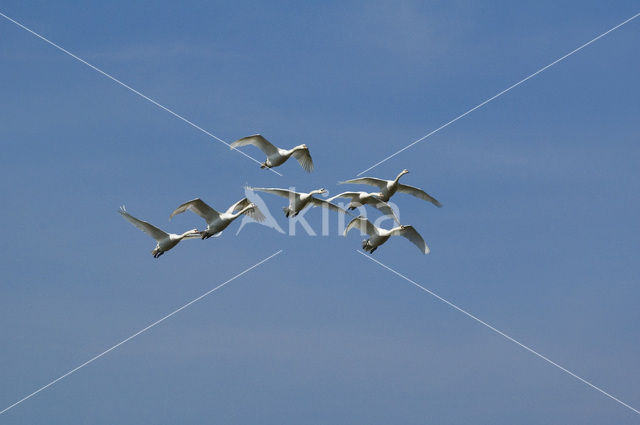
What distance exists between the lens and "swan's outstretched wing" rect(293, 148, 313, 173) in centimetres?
8550

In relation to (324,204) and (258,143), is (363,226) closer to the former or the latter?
(324,204)

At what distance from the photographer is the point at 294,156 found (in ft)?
282


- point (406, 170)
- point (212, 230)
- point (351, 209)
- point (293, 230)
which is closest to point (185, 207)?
point (212, 230)

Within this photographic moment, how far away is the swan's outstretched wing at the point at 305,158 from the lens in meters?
85.5

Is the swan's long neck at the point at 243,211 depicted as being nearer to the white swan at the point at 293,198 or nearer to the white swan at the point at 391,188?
the white swan at the point at 293,198

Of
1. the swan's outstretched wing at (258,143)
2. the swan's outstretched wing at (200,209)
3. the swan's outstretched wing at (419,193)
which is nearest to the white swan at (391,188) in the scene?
the swan's outstretched wing at (419,193)

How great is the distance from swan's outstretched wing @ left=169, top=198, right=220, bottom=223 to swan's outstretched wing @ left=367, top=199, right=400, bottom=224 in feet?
42.2

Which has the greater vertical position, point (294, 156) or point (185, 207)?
point (294, 156)

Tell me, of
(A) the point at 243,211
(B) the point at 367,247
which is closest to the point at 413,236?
(B) the point at 367,247

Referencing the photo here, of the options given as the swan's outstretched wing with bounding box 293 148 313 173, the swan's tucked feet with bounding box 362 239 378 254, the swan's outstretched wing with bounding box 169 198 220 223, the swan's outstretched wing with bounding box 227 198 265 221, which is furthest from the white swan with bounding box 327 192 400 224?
the swan's outstretched wing with bounding box 169 198 220 223

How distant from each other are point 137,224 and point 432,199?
24247 millimetres

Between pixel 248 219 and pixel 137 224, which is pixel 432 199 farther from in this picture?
pixel 137 224

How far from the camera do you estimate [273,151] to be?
83.9 m

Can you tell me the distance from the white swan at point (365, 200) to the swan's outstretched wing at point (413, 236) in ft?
3.86
